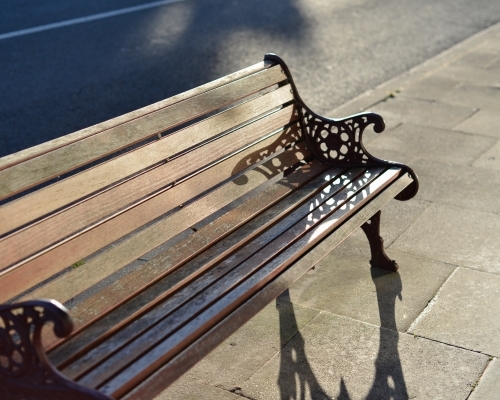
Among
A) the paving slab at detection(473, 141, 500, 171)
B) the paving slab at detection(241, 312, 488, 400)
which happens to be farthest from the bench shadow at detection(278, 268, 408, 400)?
the paving slab at detection(473, 141, 500, 171)

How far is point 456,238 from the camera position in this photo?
180 inches

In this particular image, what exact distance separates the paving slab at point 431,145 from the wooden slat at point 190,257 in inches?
70.9

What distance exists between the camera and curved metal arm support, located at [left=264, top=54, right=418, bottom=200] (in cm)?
413

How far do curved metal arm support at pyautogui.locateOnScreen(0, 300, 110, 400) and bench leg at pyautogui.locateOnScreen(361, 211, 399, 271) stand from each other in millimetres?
2179

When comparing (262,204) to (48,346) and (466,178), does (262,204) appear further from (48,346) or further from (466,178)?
(466,178)

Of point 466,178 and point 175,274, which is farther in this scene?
point 466,178

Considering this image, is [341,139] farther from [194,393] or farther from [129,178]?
[194,393]

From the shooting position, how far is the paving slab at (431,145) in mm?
5902

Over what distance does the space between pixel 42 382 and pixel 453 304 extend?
2219mm

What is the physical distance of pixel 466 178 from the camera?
17.9 ft

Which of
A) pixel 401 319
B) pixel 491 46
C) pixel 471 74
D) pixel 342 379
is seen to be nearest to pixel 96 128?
pixel 342 379

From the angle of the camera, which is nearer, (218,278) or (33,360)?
(33,360)

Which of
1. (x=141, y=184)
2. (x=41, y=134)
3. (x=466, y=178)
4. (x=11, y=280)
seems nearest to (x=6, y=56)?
(x=41, y=134)

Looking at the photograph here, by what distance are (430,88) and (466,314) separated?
174 inches
